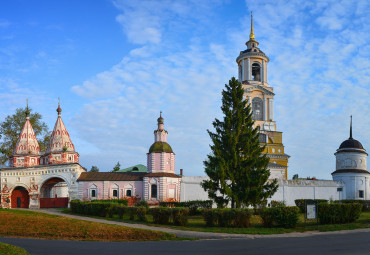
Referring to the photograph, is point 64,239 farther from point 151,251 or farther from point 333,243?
point 333,243

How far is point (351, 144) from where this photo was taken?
49.2 meters

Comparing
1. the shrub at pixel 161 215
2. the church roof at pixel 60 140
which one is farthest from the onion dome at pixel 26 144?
the shrub at pixel 161 215

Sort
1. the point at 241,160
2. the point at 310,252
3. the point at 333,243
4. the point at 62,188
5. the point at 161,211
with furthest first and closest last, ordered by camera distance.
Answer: the point at 62,188 → the point at 241,160 → the point at 161,211 → the point at 333,243 → the point at 310,252

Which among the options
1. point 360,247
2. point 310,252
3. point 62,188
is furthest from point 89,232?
point 62,188

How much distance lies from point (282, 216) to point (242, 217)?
236cm

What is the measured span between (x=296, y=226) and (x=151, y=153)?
21.3 m

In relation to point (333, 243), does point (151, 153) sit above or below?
above

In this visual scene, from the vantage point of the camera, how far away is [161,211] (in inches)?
936

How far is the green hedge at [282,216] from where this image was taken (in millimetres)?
→ 22402

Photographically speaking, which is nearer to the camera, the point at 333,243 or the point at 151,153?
Result: the point at 333,243

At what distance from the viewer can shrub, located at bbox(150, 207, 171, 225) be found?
23669 mm

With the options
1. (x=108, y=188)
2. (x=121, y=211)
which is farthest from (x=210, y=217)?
(x=108, y=188)

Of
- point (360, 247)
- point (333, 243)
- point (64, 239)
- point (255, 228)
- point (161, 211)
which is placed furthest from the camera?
point (161, 211)

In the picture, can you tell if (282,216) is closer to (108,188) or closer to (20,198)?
(108,188)
